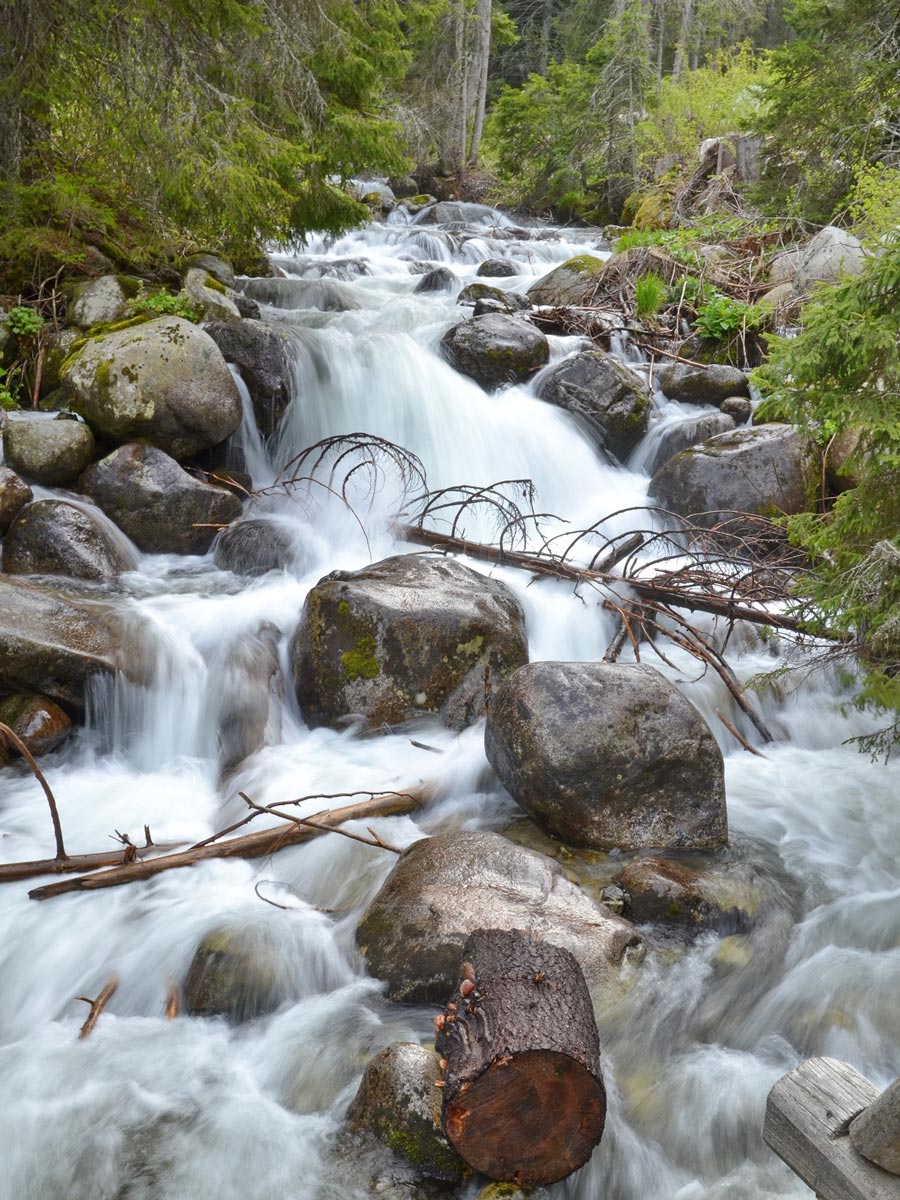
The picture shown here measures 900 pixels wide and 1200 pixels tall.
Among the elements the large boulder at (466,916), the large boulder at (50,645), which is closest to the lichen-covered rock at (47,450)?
the large boulder at (50,645)

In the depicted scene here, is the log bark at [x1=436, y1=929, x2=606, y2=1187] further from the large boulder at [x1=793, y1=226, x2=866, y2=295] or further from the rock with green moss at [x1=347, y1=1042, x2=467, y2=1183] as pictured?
the large boulder at [x1=793, y1=226, x2=866, y2=295]

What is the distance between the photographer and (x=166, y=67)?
26.1 ft

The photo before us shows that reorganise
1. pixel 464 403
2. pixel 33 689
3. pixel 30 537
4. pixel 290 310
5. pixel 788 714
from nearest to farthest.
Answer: pixel 33 689 < pixel 788 714 < pixel 30 537 < pixel 464 403 < pixel 290 310

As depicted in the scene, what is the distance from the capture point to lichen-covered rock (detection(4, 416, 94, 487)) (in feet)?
22.0

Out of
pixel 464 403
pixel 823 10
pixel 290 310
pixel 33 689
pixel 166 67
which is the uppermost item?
pixel 823 10

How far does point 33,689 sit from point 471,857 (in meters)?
2.89

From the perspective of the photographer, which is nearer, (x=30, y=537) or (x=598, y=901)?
(x=598, y=901)

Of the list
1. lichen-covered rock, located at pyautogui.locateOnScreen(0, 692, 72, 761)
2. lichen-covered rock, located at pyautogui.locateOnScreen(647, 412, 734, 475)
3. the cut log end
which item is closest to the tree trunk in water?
lichen-covered rock, located at pyautogui.locateOnScreen(647, 412, 734, 475)

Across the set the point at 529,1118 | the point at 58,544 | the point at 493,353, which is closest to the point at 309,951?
the point at 529,1118

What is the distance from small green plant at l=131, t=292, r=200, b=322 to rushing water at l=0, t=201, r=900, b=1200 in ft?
10.1

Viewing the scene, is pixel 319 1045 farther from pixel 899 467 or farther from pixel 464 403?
pixel 464 403

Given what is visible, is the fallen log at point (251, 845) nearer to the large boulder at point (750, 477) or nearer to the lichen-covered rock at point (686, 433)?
the large boulder at point (750, 477)

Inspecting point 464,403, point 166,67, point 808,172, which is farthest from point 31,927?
point 808,172

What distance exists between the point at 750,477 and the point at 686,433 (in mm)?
1489
